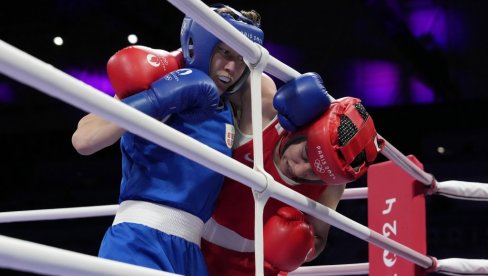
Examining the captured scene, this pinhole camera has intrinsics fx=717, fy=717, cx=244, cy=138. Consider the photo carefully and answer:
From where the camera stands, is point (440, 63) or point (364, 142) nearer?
point (364, 142)

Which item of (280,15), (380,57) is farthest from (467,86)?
(280,15)

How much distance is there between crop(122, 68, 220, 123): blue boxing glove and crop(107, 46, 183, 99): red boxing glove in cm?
4

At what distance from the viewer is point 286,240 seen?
55.7 inches

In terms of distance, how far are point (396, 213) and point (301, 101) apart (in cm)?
62

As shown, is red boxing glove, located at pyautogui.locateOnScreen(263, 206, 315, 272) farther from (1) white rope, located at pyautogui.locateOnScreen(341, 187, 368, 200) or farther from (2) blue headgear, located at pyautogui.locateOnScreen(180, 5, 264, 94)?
(1) white rope, located at pyautogui.locateOnScreen(341, 187, 368, 200)

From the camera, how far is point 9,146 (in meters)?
6.30

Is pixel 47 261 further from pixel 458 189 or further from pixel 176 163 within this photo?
pixel 458 189

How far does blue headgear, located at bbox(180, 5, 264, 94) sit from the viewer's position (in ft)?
4.57

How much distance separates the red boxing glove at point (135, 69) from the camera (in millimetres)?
1273

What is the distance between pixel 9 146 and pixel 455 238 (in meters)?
3.82

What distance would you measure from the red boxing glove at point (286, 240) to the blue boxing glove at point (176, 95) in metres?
0.30

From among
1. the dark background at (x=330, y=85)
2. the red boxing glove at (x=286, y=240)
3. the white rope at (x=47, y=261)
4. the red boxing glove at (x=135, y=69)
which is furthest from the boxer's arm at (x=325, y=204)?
the dark background at (x=330, y=85)

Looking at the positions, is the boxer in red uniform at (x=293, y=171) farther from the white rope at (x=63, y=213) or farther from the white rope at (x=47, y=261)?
the white rope at (x=47, y=261)

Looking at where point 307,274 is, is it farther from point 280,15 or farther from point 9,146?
point 9,146
